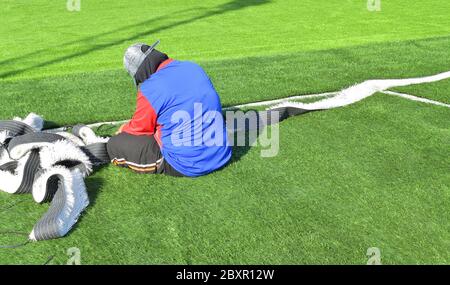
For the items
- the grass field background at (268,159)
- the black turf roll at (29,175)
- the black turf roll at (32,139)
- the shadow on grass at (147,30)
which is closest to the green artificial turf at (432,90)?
the grass field background at (268,159)

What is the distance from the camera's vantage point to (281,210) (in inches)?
168

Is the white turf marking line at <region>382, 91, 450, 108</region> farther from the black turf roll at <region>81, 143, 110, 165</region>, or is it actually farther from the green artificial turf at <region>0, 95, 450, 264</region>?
the black turf roll at <region>81, 143, 110, 165</region>

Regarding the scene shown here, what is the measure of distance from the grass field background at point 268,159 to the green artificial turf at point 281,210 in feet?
0.04

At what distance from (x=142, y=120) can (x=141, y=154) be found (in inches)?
12.2

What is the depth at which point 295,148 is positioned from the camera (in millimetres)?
5457

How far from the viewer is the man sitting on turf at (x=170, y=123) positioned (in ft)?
14.7

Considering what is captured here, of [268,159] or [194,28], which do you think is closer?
[268,159]

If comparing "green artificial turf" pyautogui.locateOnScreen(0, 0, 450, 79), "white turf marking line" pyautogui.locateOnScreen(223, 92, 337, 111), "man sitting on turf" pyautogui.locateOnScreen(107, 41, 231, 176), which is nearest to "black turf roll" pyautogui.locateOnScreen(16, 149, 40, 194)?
"man sitting on turf" pyautogui.locateOnScreen(107, 41, 231, 176)

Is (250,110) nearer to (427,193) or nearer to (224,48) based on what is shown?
(427,193)

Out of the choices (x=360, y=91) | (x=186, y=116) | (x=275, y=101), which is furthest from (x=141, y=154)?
(x=360, y=91)

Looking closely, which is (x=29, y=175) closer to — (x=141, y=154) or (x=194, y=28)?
(x=141, y=154)
